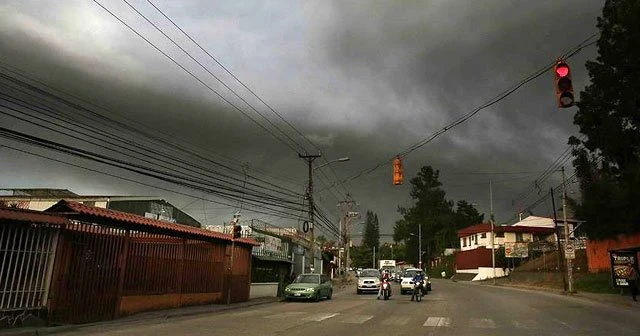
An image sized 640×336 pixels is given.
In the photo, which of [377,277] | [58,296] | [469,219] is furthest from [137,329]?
[469,219]

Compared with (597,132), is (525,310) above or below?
below

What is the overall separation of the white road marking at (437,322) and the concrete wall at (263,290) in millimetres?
14576

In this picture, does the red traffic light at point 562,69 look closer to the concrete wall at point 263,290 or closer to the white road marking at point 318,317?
the white road marking at point 318,317

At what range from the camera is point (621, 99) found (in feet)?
97.0

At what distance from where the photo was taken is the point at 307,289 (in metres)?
27.0

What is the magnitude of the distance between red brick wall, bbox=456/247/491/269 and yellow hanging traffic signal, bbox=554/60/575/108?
62.8m

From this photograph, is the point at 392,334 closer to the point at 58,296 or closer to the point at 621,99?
the point at 58,296

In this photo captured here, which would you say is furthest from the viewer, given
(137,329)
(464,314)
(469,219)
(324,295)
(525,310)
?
(469,219)

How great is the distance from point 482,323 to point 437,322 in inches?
51.2

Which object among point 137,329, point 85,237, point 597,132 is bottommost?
point 137,329

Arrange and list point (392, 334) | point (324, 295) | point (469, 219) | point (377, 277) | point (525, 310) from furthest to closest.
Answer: point (469, 219) → point (377, 277) → point (324, 295) → point (525, 310) → point (392, 334)

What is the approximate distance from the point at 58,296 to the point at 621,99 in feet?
98.0

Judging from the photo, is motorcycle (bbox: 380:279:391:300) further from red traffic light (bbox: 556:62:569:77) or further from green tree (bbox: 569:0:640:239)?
red traffic light (bbox: 556:62:569:77)

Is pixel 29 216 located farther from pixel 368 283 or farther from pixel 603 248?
pixel 603 248
